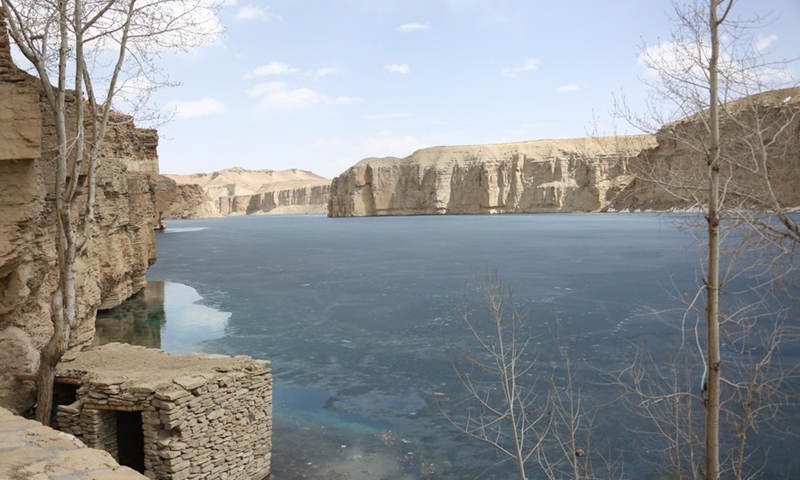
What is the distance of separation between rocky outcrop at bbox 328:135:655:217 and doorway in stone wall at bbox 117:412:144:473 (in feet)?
450

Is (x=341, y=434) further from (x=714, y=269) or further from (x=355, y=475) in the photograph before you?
(x=714, y=269)

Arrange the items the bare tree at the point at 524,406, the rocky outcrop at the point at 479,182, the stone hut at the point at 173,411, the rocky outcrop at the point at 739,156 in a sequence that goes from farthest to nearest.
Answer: the rocky outcrop at the point at 479,182
the bare tree at the point at 524,406
the stone hut at the point at 173,411
the rocky outcrop at the point at 739,156

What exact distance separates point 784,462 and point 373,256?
134 feet

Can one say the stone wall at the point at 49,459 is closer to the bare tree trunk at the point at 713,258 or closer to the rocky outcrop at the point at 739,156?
the bare tree trunk at the point at 713,258

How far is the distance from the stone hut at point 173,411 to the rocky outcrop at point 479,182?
137 m

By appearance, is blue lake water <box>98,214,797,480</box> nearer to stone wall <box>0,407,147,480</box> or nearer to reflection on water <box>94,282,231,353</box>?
reflection on water <box>94,282,231,353</box>

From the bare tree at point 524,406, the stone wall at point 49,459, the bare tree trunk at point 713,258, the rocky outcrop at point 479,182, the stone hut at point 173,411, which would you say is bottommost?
the bare tree at point 524,406

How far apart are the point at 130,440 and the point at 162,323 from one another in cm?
1371

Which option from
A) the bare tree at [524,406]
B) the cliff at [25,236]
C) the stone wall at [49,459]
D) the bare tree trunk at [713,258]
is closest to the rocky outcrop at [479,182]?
the bare tree at [524,406]

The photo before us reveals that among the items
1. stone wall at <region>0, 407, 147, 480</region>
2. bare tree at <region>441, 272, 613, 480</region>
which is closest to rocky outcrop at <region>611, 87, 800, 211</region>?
bare tree at <region>441, 272, 613, 480</region>

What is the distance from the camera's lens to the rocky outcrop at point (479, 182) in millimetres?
146500

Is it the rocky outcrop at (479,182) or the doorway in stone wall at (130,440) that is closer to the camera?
the doorway in stone wall at (130,440)

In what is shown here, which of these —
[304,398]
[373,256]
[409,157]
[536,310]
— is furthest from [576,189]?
[304,398]

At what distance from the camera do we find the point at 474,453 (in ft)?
39.7
